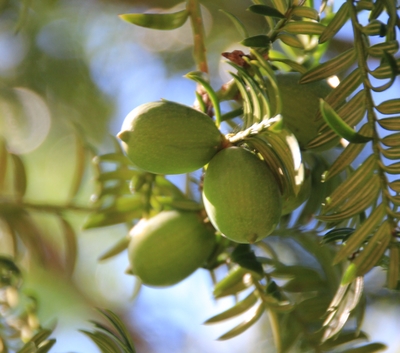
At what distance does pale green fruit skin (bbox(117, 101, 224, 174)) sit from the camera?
1.00 metres

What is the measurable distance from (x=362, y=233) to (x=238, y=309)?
475 millimetres

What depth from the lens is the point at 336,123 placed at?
82cm

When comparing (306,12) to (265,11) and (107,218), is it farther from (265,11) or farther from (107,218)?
(107,218)

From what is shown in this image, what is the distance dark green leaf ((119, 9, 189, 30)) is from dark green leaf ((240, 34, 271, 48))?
0.31 metres

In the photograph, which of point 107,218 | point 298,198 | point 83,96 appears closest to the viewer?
point 298,198

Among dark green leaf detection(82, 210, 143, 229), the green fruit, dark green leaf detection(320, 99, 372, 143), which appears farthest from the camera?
dark green leaf detection(82, 210, 143, 229)

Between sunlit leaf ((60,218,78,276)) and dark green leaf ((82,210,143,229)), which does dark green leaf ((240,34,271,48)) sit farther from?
sunlit leaf ((60,218,78,276))

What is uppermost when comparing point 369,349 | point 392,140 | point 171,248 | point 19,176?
point 392,140

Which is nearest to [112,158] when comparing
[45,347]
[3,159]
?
[3,159]

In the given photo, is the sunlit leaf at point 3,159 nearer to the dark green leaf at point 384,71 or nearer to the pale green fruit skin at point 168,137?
the pale green fruit skin at point 168,137

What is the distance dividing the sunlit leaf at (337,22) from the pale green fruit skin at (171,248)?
584 millimetres

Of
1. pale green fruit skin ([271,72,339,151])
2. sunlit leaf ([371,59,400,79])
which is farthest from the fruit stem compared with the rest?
sunlit leaf ([371,59,400,79])

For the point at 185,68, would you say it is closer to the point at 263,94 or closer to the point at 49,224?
the point at 49,224

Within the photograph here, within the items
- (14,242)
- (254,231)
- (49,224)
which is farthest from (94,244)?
(254,231)
